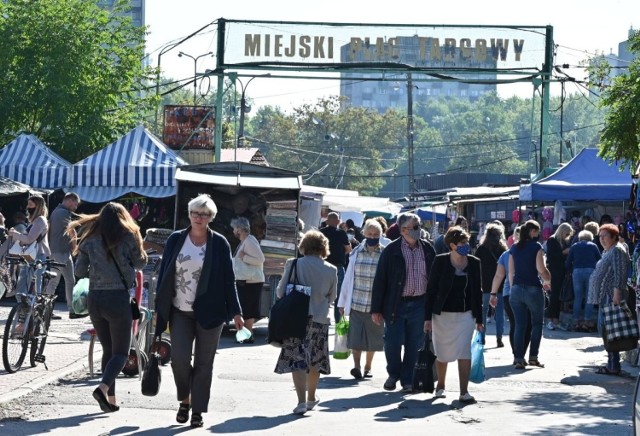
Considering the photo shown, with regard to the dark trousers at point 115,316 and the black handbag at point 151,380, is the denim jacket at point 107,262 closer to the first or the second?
the dark trousers at point 115,316

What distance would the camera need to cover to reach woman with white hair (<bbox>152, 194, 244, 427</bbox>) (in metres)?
10.3

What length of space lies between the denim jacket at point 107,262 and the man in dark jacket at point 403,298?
3.27 meters

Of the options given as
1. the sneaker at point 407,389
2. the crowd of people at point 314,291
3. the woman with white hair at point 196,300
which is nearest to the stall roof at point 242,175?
the crowd of people at point 314,291

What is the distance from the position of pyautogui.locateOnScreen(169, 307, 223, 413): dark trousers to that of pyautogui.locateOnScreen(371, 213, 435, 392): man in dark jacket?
3316 millimetres

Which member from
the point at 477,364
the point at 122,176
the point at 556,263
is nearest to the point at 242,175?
the point at 556,263

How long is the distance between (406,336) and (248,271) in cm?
566

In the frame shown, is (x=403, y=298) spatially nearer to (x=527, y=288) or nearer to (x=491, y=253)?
(x=527, y=288)

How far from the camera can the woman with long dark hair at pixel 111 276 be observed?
1075 centimetres

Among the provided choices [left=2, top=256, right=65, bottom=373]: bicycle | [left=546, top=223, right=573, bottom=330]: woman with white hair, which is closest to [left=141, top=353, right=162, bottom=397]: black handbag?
[left=2, top=256, right=65, bottom=373]: bicycle

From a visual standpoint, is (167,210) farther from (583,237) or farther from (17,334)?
(17,334)

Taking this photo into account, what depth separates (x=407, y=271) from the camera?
44.2 ft

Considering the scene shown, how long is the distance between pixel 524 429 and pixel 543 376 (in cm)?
481

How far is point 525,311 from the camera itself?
16.5 metres

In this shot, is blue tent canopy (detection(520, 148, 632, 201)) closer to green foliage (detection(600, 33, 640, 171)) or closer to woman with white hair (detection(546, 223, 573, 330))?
woman with white hair (detection(546, 223, 573, 330))
